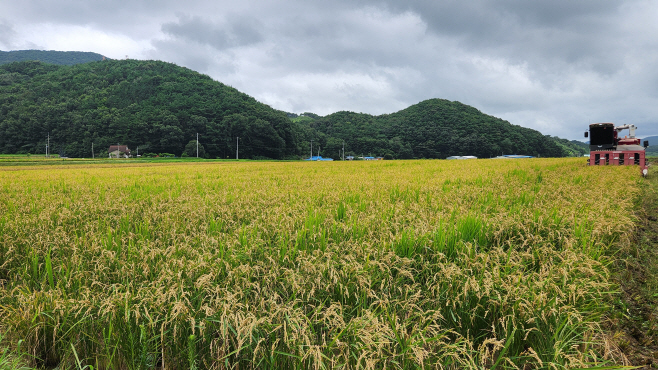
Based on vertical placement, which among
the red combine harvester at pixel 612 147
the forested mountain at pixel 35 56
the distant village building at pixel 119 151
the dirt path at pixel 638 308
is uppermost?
the forested mountain at pixel 35 56

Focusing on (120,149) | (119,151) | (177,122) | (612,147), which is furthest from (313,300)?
(120,149)

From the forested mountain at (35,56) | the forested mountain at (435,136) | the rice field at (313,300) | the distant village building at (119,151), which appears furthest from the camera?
the forested mountain at (35,56)

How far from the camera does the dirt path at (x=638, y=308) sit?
208 cm

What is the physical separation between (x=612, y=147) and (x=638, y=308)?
23.1 meters

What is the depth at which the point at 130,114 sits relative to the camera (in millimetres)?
88312

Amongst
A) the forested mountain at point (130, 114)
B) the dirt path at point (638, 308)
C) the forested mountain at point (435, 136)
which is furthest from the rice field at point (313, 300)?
the forested mountain at point (130, 114)

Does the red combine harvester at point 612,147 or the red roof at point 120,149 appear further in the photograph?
the red roof at point 120,149

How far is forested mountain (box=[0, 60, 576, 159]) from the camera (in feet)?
278

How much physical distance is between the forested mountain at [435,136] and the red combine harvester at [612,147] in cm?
6723

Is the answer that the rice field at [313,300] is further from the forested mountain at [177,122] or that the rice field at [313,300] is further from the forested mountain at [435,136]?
the forested mountain at [435,136]

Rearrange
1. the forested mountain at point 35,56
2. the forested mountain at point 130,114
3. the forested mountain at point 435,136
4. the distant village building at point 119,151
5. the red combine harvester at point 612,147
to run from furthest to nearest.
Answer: the forested mountain at point 35,56 < the forested mountain at point 435,136 < the forested mountain at point 130,114 < the distant village building at point 119,151 < the red combine harvester at point 612,147

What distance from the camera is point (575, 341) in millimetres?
1886

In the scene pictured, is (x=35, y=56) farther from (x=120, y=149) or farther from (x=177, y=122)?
(x=177, y=122)

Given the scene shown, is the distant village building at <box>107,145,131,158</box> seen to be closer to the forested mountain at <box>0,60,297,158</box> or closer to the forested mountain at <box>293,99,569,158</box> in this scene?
the forested mountain at <box>0,60,297,158</box>
